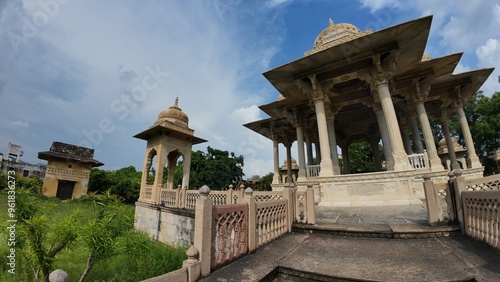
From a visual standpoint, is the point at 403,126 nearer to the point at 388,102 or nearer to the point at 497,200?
the point at 388,102

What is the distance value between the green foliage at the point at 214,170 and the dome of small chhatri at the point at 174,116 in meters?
12.9

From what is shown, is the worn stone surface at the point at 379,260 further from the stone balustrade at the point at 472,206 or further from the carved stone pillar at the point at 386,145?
the carved stone pillar at the point at 386,145

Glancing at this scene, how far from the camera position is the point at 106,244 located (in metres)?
3.60

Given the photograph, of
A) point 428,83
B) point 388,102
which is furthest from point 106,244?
point 428,83

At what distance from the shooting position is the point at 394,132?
28.6 feet

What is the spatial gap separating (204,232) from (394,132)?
8.70 meters

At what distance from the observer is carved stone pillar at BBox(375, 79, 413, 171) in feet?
27.3

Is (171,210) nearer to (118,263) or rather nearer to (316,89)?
(118,263)

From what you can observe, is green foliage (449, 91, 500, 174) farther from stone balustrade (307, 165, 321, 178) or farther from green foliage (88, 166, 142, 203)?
green foliage (88, 166, 142, 203)

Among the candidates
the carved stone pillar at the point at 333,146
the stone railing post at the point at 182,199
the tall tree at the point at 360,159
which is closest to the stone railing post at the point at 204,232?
the stone railing post at the point at 182,199

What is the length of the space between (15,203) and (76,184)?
2103 cm

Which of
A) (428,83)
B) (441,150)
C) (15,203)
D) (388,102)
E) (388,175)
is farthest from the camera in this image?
(441,150)

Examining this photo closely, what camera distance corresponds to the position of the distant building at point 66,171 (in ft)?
61.7

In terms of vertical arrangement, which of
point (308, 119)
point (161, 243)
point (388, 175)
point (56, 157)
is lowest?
point (161, 243)
